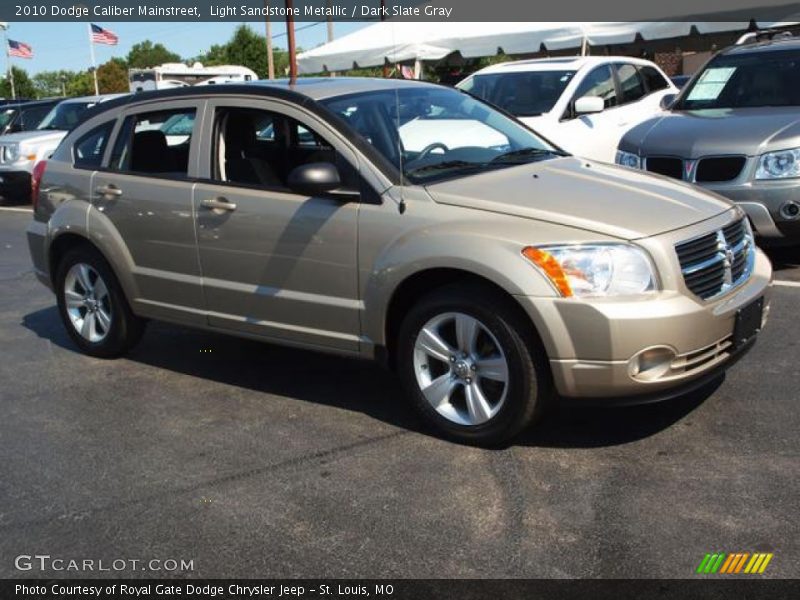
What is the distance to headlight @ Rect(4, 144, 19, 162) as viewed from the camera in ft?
48.0

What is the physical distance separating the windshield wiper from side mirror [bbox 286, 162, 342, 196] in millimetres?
936

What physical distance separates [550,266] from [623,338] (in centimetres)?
42

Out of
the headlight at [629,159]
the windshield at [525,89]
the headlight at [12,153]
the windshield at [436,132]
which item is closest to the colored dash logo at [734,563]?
the windshield at [436,132]

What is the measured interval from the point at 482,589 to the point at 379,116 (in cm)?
260

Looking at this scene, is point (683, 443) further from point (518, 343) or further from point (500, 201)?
point (500, 201)

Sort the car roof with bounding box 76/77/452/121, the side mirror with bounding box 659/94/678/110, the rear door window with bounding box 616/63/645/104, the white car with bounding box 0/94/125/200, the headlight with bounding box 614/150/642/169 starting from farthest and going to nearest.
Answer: the white car with bounding box 0/94/125/200, the rear door window with bounding box 616/63/645/104, the side mirror with bounding box 659/94/678/110, the headlight with bounding box 614/150/642/169, the car roof with bounding box 76/77/452/121

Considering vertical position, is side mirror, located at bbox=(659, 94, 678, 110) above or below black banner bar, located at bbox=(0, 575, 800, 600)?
above

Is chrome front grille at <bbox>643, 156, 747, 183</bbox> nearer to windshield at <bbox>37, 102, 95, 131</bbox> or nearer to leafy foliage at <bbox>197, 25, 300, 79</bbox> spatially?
windshield at <bbox>37, 102, 95, 131</bbox>

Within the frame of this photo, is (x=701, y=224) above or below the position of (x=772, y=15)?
below

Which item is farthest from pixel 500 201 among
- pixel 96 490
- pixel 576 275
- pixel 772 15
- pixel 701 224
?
pixel 772 15

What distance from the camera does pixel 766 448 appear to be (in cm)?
390

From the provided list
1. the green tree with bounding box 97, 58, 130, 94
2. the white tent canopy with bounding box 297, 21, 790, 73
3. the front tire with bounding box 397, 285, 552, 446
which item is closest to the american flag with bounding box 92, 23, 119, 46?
the white tent canopy with bounding box 297, 21, 790, 73

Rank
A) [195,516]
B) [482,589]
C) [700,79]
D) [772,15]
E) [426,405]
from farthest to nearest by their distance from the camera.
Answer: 1. [772,15]
2. [700,79]
3. [426,405]
4. [195,516]
5. [482,589]

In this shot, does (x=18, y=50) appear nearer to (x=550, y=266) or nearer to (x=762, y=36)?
(x=762, y=36)
